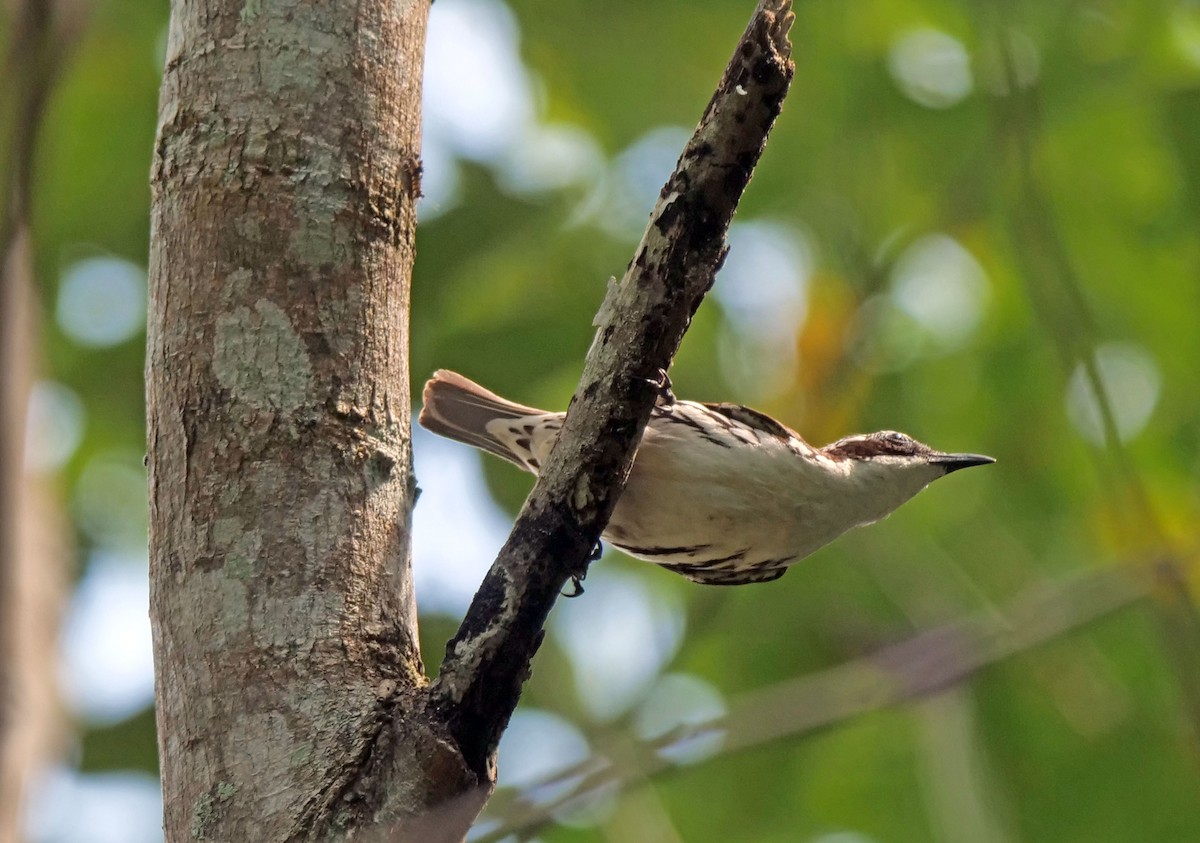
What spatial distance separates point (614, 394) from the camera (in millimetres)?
2684

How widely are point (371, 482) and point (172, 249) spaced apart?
687 millimetres

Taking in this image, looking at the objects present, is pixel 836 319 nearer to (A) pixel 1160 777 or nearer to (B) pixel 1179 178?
(B) pixel 1179 178

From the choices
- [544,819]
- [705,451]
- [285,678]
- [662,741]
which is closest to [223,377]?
[285,678]

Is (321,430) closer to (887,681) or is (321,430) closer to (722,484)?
(722,484)

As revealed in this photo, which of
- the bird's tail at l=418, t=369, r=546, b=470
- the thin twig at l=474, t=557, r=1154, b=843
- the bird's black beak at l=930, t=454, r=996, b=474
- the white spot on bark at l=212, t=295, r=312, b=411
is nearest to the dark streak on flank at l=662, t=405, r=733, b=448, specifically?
the bird's tail at l=418, t=369, r=546, b=470

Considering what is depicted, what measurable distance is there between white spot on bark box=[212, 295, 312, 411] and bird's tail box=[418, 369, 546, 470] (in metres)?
1.77

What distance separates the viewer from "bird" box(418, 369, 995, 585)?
4195mm

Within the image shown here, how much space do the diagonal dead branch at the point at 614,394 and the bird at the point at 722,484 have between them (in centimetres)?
129

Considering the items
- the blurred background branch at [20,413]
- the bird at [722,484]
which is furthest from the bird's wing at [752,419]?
the blurred background branch at [20,413]

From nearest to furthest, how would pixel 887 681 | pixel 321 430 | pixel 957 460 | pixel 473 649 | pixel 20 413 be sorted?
pixel 473 649
pixel 321 430
pixel 20 413
pixel 887 681
pixel 957 460

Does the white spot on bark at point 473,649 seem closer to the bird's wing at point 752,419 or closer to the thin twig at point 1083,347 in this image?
the thin twig at point 1083,347

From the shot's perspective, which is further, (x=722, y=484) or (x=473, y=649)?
(x=722, y=484)

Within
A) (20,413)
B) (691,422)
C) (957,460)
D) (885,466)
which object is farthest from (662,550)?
(20,413)

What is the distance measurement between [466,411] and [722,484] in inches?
41.6
